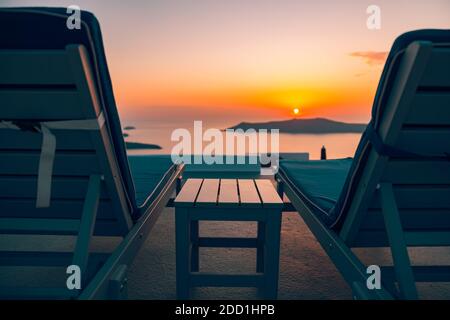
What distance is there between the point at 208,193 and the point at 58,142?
36.9 inches

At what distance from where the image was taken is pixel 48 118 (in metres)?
1.45

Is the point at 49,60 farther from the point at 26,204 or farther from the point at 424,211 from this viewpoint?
the point at 424,211

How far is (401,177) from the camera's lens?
158 cm

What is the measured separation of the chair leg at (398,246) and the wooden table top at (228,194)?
0.56 m

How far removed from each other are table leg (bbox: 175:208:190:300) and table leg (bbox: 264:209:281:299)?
493 millimetres

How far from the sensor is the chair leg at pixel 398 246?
139cm

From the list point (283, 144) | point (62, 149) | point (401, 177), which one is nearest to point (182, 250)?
point (62, 149)

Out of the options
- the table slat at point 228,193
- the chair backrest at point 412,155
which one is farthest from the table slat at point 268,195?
the chair backrest at point 412,155

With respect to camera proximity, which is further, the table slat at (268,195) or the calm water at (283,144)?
the calm water at (283,144)

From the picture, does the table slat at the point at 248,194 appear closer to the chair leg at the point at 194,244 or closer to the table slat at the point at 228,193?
the table slat at the point at 228,193

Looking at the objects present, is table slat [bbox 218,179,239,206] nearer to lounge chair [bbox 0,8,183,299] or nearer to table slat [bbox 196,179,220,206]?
table slat [bbox 196,179,220,206]

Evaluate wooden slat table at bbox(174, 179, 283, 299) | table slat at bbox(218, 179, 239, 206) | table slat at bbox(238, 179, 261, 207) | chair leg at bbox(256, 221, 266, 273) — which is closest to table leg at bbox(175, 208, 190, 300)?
wooden slat table at bbox(174, 179, 283, 299)

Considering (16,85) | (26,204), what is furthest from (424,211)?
(26,204)
